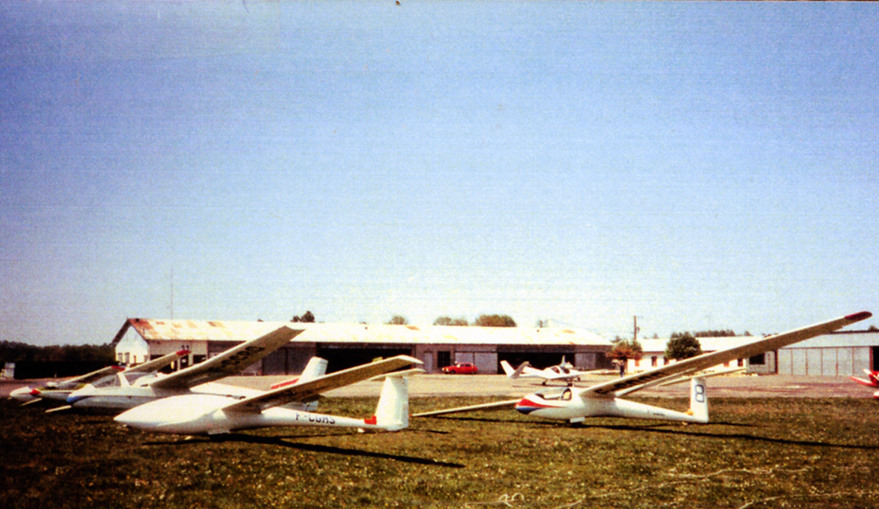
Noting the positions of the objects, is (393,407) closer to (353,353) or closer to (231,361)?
(231,361)

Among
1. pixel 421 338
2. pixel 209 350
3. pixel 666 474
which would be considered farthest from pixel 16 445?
pixel 421 338

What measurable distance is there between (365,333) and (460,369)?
11054mm

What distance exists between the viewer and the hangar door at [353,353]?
2465 inches

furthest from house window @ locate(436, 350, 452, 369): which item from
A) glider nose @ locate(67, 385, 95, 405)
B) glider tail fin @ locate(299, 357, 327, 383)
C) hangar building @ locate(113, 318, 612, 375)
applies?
glider nose @ locate(67, 385, 95, 405)

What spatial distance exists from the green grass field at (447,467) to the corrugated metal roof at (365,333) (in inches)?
1406

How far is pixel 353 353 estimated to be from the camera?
63.9 meters

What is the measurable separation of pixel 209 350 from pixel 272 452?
46.0 m

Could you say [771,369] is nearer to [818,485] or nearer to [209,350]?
[209,350]

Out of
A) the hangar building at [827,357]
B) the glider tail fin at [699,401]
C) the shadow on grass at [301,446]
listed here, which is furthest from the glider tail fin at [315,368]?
the hangar building at [827,357]

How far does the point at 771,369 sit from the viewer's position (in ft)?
243

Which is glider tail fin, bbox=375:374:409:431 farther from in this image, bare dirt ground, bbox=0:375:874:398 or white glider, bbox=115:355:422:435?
bare dirt ground, bbox=0:375:874:398

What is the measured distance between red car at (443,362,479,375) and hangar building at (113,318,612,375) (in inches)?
85.0

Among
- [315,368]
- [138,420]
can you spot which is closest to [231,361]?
[138,420]

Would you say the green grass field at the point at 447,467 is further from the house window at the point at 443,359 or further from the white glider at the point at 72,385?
the house window at the point at 443,359
